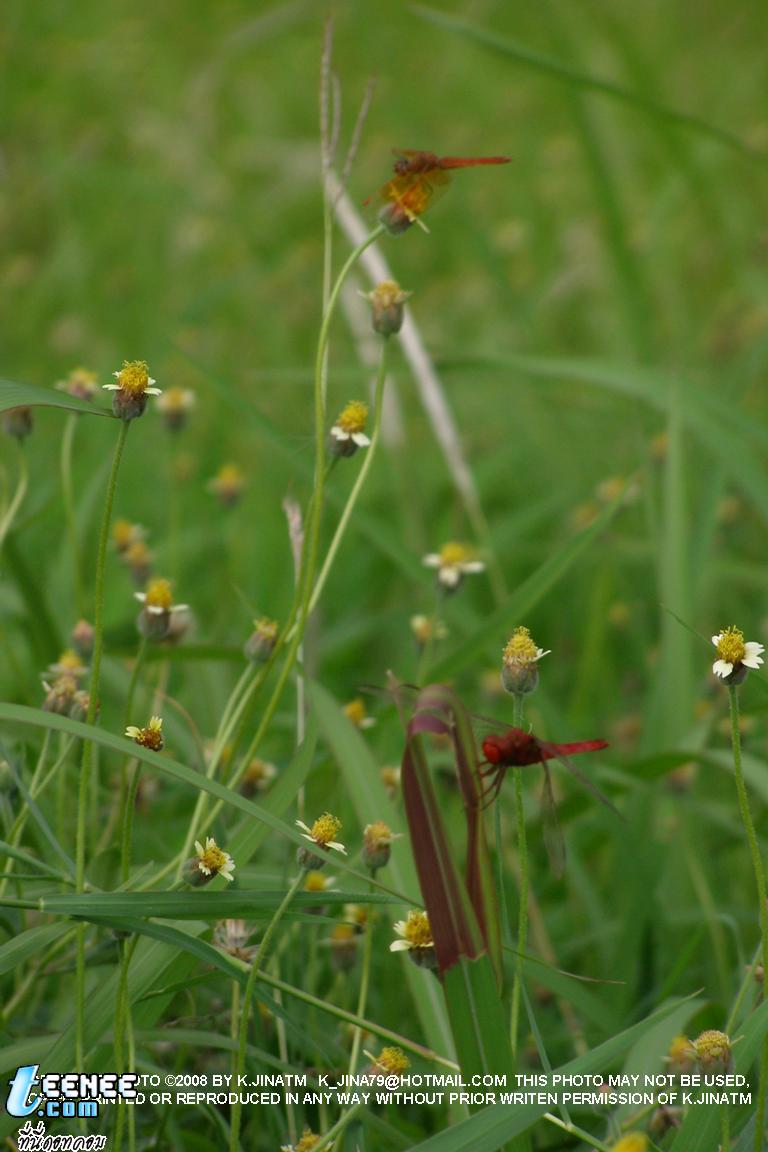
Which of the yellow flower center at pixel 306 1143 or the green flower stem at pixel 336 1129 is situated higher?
the green flower stem at pixel 336 1129

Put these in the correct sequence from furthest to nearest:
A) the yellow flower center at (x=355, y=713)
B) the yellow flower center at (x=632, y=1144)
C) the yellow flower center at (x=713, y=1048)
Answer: the yellow flower center at (x=355, y=713), the yellow flower center at (x=713, y=1048), the yellow flower center at (x=632, y=1144)

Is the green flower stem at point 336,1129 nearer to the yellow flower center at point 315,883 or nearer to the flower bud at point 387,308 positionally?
the yellow flower center at point 315,883

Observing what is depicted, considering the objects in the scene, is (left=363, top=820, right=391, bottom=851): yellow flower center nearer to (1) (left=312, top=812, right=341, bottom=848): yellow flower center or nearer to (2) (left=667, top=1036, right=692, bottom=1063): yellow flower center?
(1) (left=312, top=812, right=341, bottom=848): yellow flower center

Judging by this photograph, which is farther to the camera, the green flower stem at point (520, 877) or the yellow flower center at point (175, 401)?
the yellow flower center at point (175, 401)

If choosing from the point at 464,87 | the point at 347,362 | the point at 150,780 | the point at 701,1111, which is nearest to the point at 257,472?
the point at 347,362

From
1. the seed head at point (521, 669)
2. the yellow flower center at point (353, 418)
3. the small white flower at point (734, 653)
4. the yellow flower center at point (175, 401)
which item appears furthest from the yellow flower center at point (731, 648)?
the yellow flower center at point (175, 401)

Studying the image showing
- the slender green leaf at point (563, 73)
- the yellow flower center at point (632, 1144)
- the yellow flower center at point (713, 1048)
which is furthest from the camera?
the slender green leaf at point (563, 73)

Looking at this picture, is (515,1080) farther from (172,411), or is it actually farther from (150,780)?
(172,411)
